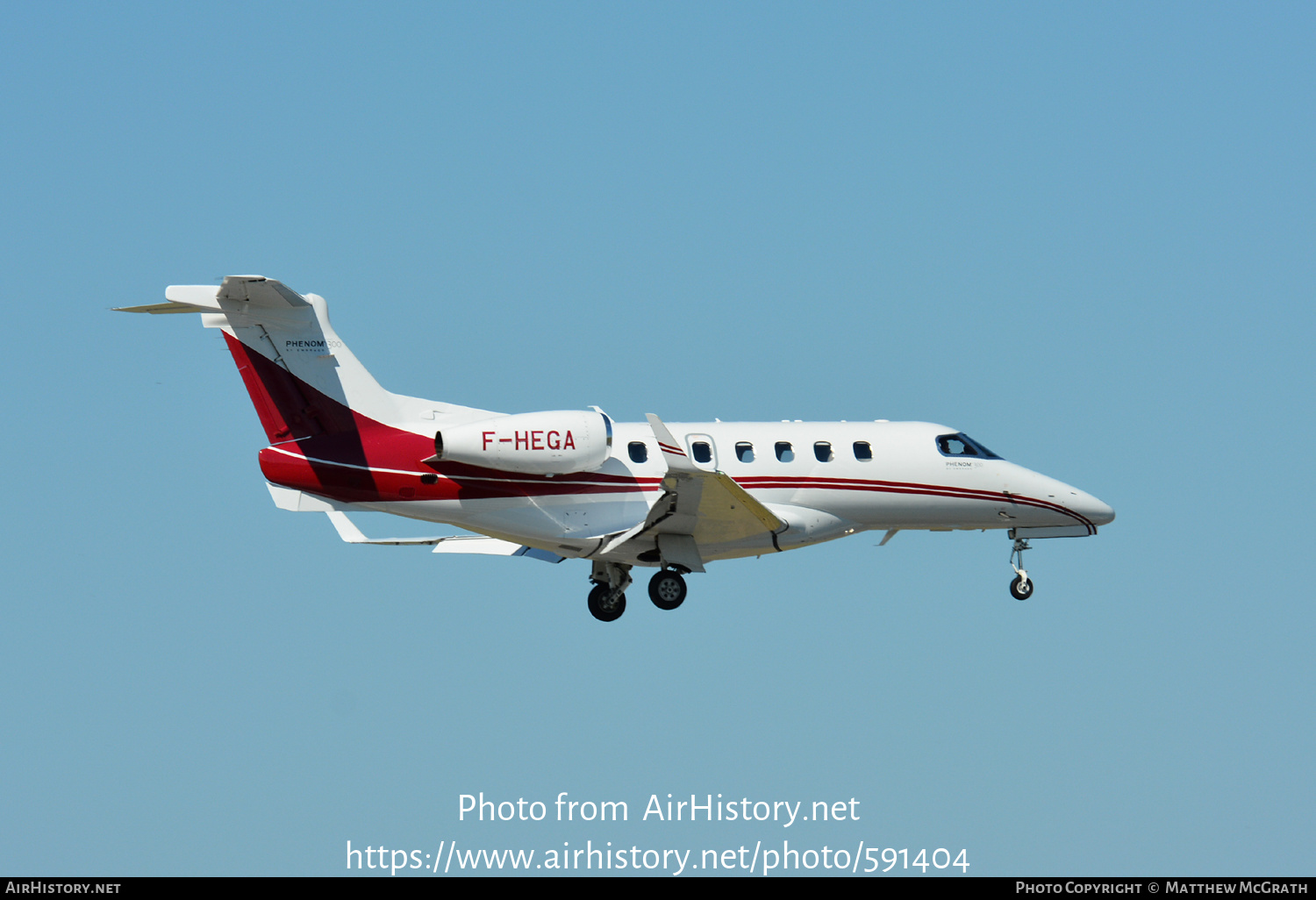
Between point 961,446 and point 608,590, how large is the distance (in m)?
6.46

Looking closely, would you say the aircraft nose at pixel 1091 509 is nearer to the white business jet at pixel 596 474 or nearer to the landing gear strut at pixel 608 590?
the white business jet at pixel 596 474

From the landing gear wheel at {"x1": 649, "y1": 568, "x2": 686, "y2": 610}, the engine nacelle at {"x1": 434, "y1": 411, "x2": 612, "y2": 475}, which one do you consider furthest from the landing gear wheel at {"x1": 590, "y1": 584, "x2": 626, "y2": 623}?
the engine nacelle at {"x1": 434, "y1": 411, "x2": 612, "y2": 475}

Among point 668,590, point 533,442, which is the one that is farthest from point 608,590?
point 533,442

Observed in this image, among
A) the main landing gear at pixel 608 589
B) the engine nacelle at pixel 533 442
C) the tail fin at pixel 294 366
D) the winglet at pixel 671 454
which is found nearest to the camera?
the winglet at pixel 671 454

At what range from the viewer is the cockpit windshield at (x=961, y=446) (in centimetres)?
2608

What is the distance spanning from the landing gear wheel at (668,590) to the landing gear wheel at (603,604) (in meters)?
1.65

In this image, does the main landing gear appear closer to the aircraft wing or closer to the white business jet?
the white business jet

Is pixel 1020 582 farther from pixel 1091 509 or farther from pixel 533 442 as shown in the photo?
pixel 533 442

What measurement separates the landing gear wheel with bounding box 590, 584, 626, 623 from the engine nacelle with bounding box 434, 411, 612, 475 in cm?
338

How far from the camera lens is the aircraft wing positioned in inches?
886

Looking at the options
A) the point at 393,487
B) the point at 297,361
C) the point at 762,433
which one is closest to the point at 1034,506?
the point at 762,433

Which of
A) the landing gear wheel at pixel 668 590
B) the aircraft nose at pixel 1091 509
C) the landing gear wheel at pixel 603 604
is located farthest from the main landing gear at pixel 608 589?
the aircraft nose at pixel 1091 509

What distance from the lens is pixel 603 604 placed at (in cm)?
2611

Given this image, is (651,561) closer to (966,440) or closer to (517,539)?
(517,539)
